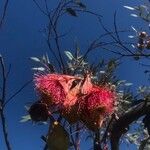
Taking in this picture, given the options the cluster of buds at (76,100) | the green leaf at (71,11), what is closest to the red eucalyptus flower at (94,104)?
the cluster of buds at (76,100)

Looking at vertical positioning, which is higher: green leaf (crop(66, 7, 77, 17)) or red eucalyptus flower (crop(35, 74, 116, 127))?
red eucalyptus flower (crop(35, 74, 116, 127))

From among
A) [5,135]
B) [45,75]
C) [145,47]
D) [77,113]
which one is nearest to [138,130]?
[145,47]

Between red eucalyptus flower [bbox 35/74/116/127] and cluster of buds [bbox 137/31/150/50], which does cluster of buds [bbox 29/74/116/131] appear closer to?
red eucalyptus flower [bbox 35/74/116/127]

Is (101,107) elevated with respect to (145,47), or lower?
elevated

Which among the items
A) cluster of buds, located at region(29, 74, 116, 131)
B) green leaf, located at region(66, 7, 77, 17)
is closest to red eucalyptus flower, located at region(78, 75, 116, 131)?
cluster of buds, located at region(29, 74, 116, 131)

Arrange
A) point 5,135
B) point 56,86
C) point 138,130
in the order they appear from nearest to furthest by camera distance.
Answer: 1. point 56,86
2. point 5,135
3. point 138,130

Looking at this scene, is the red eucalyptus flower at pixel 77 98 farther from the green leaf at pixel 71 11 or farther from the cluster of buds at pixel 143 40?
the cluster of buds at pixel 143 40

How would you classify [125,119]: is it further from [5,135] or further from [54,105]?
[5,135]
